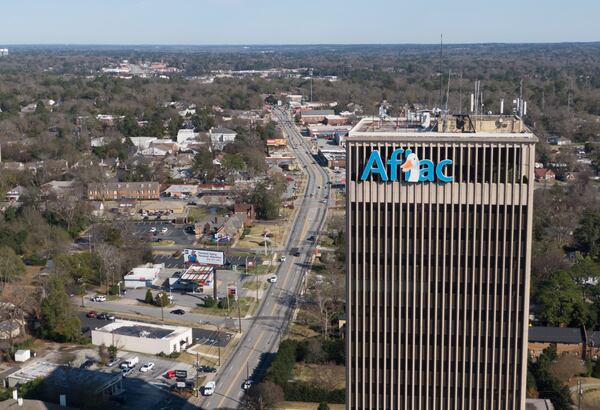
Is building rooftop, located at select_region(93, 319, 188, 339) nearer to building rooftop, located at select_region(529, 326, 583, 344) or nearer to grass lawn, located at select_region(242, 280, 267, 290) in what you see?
grass lawn, located at select_region(242, 280, 267, 290)

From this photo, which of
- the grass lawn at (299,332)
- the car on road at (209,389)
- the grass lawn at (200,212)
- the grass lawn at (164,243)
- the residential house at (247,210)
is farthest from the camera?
the grass lawn at (200,212)

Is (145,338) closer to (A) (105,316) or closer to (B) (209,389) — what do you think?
(A) (105,316)

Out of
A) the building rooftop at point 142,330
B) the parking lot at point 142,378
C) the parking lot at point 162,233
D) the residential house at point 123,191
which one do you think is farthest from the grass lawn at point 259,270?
the residential house at point 123,191

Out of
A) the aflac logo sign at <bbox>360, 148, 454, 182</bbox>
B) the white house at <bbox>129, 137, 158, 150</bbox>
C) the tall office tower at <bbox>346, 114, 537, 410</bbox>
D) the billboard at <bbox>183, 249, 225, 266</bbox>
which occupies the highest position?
the aflac logo sign at <bbox>360, 148, 454, 182</bbox>

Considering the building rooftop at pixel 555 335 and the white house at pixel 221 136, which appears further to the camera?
the white house at pixel 221 136

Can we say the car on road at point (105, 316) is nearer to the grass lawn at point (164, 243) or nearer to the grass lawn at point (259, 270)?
the grass lawn at point (259, 270)

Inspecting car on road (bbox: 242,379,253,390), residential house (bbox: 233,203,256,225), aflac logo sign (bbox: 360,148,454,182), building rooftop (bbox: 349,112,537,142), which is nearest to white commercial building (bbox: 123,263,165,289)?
residential house (bbox: 233,203,256,225)

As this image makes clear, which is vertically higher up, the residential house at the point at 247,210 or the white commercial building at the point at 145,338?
the residential house at the point at 247,210

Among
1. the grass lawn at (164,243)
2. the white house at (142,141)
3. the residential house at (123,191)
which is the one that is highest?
the white house at (142,141)

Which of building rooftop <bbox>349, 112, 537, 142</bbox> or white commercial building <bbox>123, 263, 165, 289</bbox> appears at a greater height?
building rooftop <bbox>349, 112, 537, 142</bbox>
